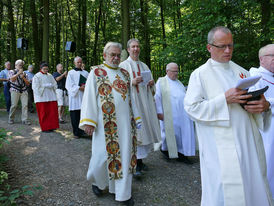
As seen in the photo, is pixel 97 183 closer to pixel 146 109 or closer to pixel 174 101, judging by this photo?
pixel 146 109

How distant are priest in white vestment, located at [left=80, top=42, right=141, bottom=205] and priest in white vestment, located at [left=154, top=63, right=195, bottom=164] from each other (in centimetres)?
194

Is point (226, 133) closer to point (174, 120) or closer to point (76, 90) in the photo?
point (174, 120)

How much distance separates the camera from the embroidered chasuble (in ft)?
10.5

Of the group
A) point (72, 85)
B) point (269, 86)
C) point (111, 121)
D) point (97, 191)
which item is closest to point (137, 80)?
point (111, 121)

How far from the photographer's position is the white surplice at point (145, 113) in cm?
438

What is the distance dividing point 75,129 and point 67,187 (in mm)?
3095

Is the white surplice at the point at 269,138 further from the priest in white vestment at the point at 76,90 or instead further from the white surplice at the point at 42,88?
the white surplice at the point at 42,88

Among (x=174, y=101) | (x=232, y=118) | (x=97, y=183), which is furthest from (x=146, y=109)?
(x=232, y=118)

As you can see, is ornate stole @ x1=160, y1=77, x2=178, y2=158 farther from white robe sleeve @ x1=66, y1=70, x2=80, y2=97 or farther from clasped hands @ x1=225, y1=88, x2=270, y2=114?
clasped hands @ x1=225, y1=88, x2=270, y2=114

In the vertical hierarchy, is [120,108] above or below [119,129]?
above

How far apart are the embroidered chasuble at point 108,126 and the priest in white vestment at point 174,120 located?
1954 mm

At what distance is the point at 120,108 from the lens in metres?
3.33

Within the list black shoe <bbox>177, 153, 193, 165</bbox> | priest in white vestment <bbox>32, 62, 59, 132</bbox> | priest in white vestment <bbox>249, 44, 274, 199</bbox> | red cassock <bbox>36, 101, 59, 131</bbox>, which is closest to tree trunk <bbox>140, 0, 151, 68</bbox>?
priest in white vestment <bbox>32, 62, 59, 132</bbox>

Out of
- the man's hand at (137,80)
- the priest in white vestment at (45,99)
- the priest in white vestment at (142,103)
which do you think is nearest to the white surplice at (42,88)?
the priest in white vestment at (45,99)
